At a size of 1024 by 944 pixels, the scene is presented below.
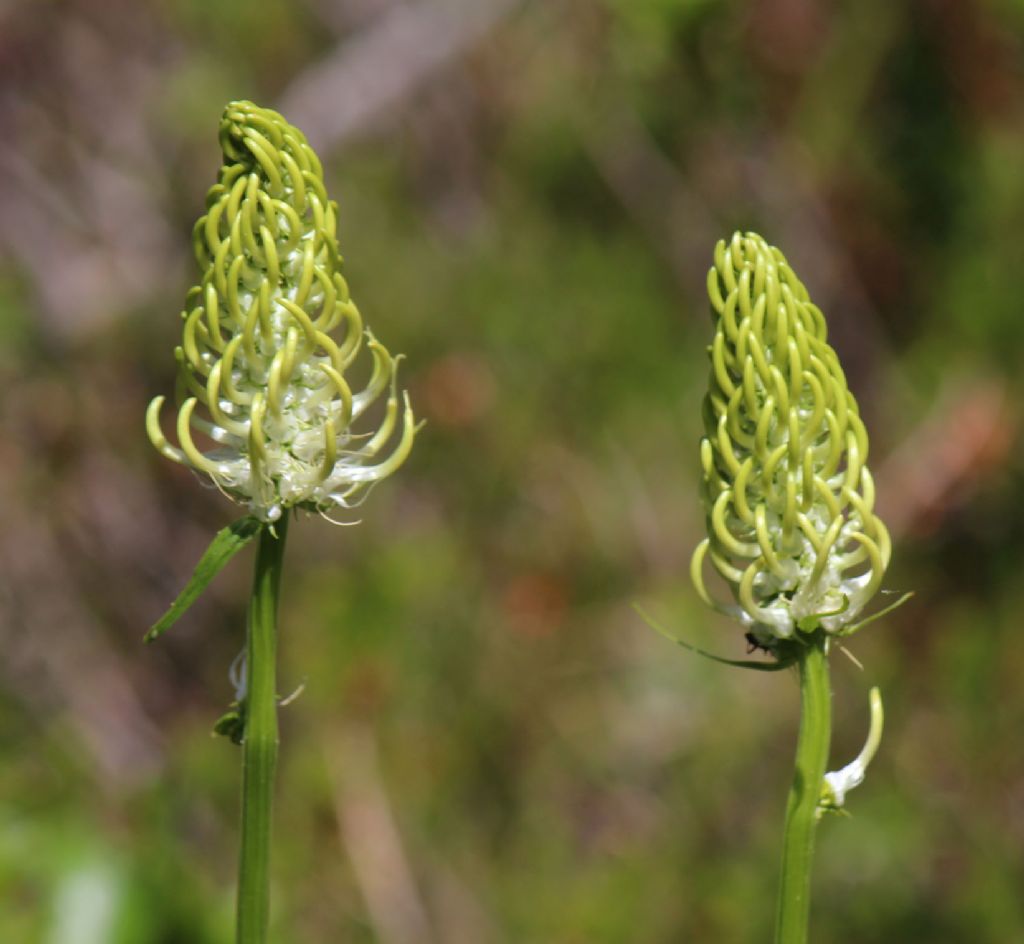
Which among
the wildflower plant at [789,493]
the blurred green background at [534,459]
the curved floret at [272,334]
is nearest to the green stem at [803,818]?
the wildflower plant at [789,493]

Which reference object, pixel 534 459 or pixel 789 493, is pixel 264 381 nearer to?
pixel 789 493

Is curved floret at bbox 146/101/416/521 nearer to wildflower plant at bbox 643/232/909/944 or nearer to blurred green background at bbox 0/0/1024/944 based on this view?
wildflower plant at bbox 643/232/909/944

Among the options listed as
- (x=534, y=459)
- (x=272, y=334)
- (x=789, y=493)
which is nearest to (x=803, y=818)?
(x=789, y=493)

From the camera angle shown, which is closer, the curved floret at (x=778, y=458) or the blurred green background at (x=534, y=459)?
the curved floret at (x=778, y=458)

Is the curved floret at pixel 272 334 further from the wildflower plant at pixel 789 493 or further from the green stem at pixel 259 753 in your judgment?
the wildflower plant at pixel 789 493

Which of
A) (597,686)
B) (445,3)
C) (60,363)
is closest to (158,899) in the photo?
(597,686)

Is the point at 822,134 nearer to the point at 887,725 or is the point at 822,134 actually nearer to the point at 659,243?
the point at 659,243
